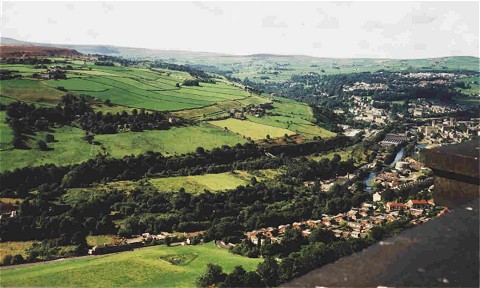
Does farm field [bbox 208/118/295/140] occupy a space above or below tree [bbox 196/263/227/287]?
above

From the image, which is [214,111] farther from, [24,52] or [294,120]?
[24,52]

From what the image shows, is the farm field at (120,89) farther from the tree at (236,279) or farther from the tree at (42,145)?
the tree at (236,279)

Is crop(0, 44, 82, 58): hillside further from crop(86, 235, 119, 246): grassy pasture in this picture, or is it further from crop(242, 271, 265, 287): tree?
crop(242, 271, 265, 287): tree

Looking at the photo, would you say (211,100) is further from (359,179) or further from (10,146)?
(10,146)

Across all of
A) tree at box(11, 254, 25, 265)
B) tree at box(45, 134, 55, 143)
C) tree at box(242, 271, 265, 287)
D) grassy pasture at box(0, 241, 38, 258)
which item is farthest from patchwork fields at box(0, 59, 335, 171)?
tree at box(242, 271, 265, 287)

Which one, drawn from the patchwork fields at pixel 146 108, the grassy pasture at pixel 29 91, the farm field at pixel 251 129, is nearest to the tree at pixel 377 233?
the patchwork fields at pixel 146 108

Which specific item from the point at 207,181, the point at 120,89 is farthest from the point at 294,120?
the point at 207,181

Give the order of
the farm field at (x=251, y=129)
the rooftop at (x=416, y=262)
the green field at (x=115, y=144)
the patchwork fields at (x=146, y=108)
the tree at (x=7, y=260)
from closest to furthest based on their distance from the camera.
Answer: the rooftop at (x=416, y=262) → the tree at (x=7, y=260) → the green field at (x=115, y=144) → the patchwork fields at (x=146, y=108) → the farm field at (x=251, y=129)
